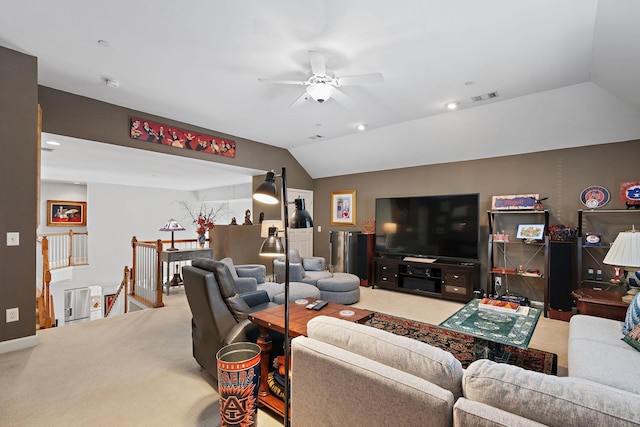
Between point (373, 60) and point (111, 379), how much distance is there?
12.1 ft

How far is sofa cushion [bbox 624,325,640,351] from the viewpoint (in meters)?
1.98

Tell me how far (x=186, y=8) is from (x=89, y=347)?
329cm

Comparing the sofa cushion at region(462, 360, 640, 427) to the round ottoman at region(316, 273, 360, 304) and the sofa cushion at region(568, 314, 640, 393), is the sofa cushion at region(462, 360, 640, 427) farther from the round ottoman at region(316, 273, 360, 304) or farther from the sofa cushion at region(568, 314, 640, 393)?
the round ottoman at region(316, 273, 360, 304)

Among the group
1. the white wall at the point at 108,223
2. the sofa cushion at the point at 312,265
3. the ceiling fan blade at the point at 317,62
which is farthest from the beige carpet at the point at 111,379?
the white wall at the point at 108,223

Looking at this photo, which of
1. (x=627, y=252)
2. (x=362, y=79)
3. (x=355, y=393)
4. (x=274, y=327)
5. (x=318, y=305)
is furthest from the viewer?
(x=362, y=79)

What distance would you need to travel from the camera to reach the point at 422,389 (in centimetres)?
106

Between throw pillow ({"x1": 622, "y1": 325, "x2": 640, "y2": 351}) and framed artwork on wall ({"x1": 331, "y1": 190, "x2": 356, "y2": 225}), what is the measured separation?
4930mm

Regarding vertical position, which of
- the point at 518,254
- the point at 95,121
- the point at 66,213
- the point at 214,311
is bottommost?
the point at 214,311

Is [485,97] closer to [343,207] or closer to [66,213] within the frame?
[343,207]

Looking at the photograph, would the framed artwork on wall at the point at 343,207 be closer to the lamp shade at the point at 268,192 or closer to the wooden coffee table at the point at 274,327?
the wooden coffee table at the point at 274,327

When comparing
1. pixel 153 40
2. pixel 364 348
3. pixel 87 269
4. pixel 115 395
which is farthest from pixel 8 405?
pixel 87 269

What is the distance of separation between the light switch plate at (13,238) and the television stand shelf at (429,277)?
5025 mm

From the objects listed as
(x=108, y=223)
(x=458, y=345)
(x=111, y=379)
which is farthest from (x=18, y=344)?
(x=108, y=223)

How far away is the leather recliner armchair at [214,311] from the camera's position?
7.18 feet
